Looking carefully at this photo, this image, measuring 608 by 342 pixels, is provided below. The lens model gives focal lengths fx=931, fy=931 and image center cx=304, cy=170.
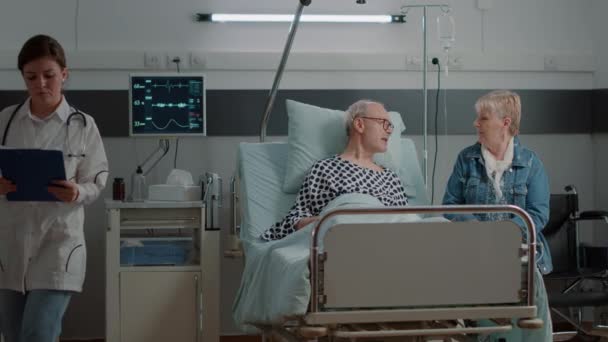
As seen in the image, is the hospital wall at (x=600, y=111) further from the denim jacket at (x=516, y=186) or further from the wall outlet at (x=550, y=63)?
the denim jacket at (x=516, y=186)

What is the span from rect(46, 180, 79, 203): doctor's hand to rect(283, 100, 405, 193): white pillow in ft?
4.53

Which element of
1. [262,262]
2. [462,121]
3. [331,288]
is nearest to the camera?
[331,288]

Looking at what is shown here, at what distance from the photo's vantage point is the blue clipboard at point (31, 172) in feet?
9.58

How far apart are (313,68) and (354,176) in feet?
4.08

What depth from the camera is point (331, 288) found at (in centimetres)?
285

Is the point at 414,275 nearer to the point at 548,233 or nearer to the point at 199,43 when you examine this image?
the point at 548,233

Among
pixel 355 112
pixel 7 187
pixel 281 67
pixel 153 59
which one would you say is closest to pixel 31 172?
pixel 7 187

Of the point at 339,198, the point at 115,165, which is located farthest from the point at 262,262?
the point at 115,165

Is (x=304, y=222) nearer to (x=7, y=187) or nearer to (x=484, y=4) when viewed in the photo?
(x=7, y=187)

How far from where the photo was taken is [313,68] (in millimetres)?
5074

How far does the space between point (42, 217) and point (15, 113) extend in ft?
1.25

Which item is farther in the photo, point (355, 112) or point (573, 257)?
point (573, 257)

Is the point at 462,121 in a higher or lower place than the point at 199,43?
lower

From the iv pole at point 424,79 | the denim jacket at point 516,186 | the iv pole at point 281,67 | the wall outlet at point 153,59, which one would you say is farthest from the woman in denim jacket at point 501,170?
the wall outlet at point 153,59
